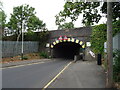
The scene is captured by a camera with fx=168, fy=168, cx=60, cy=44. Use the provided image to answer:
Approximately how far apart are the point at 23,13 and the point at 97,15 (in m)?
28.2

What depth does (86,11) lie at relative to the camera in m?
10.5

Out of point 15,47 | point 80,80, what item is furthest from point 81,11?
point 15,47

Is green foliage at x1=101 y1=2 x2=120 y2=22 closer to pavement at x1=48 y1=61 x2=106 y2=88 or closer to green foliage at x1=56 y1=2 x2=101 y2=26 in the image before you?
green foliage at x1=56 y1=2 x2=101 y2=26

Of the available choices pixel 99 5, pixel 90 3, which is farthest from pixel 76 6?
pixel 99 5

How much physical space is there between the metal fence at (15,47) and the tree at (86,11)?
20119mm

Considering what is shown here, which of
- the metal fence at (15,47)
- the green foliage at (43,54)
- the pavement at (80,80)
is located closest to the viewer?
the pavement at (80,80)

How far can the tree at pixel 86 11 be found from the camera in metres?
9.85

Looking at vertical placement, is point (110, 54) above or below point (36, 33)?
below

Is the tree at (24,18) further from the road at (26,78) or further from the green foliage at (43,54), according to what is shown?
the road at (26,78)

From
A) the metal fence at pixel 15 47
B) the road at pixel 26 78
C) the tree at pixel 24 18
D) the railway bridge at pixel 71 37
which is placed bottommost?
the road at pixel 26 78

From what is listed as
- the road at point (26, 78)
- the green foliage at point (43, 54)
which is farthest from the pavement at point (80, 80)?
the green foliage at point (43, 54)

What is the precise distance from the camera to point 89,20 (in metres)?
10.9

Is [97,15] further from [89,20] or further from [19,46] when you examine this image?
[19,46]

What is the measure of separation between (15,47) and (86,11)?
23.2 m
